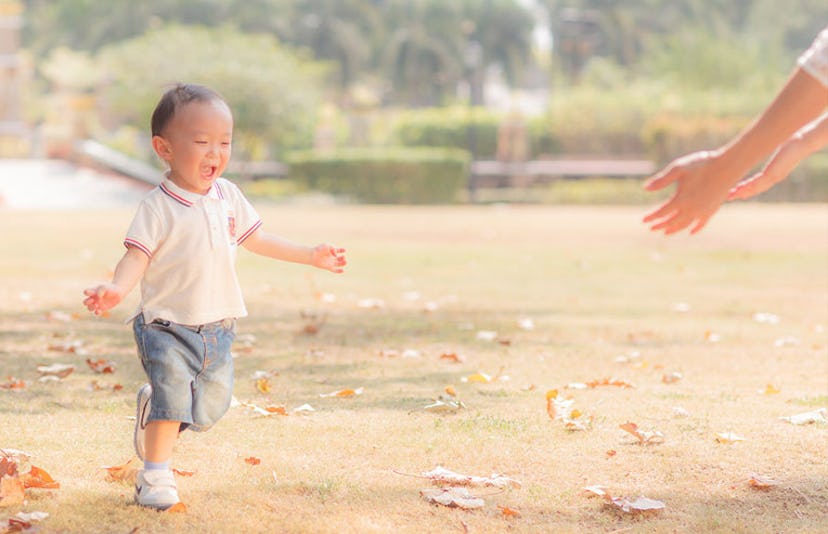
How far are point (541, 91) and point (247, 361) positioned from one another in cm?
9664

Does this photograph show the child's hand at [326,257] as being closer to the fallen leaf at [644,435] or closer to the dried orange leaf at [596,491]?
the dried orange leaf at [596,491]

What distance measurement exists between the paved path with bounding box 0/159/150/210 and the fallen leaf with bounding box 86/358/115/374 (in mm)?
20159

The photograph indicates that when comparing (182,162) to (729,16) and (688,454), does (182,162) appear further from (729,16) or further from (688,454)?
(729,16)

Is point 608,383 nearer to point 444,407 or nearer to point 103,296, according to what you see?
point 444,407

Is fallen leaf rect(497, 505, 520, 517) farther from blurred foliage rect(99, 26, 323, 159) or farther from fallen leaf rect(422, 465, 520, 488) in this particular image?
blurred foliage rect(99, 26, 323, 159)

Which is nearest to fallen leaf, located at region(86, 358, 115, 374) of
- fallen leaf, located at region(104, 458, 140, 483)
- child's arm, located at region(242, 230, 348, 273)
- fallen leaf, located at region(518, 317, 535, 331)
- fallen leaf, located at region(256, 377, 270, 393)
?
fallen leaf, located at region(256, 377, 270, 393)

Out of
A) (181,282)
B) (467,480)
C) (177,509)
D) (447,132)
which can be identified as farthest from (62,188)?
(177,509)

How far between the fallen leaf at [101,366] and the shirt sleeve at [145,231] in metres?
2.39

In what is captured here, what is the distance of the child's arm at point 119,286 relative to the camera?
3168 mm

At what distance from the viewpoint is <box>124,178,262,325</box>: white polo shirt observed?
338 cm

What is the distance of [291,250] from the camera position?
368 cm

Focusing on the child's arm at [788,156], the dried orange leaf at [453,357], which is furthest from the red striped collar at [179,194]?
the dried orange leaf at [453,357]

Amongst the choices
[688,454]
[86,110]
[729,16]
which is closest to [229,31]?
[86,110]

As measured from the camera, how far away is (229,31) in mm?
38188
